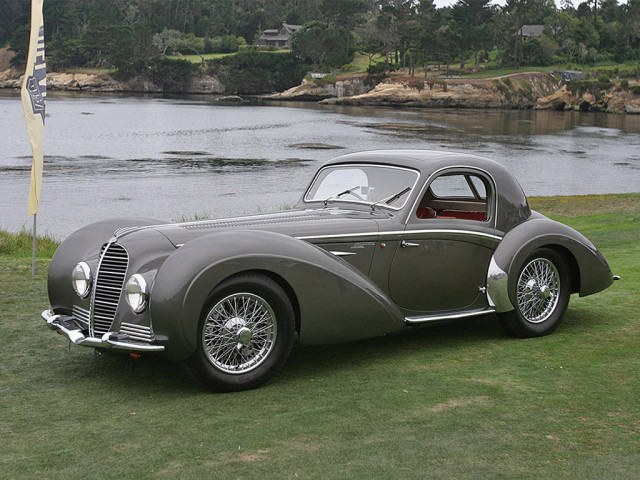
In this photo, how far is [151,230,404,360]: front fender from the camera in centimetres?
513

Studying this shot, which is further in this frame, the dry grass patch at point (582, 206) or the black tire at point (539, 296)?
the dry grass patch at point (582, 206)

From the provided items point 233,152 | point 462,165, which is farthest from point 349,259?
point 233,152

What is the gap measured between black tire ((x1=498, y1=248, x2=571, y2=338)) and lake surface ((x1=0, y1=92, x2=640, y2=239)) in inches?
676

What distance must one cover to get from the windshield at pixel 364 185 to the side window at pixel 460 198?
0.59 m

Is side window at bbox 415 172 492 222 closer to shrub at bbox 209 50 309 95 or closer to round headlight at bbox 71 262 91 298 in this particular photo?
round headlight at bbox 71 262 91 298


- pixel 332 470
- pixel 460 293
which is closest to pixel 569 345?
pixel 460 293

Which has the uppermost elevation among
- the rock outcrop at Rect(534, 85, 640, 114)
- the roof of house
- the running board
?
the roof of house

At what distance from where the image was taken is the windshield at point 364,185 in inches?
270

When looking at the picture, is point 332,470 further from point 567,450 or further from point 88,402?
point 88,402

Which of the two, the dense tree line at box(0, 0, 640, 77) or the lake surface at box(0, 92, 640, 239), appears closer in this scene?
the lake surface at box(0, 92, 640, 239)

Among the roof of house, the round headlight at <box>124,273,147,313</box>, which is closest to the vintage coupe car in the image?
the round headlight at <box>124,273,147,313</box>

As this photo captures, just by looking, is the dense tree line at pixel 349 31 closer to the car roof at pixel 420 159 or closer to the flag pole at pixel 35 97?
the flag pole at pixel 35 97

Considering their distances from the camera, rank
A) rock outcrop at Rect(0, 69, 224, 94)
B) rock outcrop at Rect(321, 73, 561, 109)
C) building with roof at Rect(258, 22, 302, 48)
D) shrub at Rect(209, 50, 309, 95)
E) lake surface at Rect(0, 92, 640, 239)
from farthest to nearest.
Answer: building with roof at Rect(258, 22, 302, 48), shrub at Rect(209, 50, 309, 95), rock outcrop at Rect(0, 69, 224, 94), rock outcrop at Rect(321, 73, 561, 109), lake surface at Rect(0, 92, 640, 239)

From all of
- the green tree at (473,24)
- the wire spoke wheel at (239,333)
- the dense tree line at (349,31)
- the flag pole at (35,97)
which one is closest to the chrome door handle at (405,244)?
the wire spoke wheel at (239,333)
